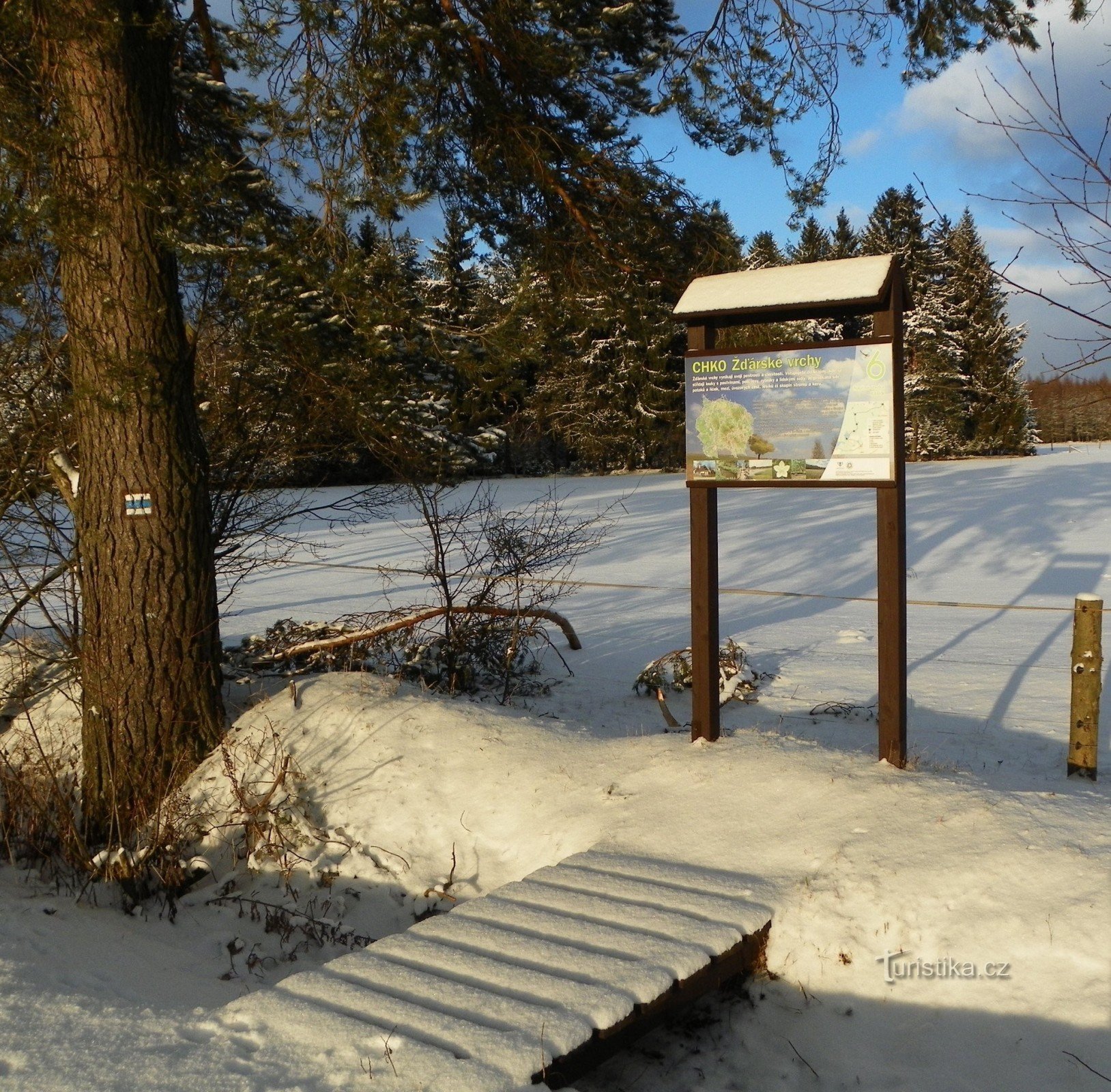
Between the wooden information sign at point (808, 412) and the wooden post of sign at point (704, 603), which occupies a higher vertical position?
the wooden information sign at point (808, 412)

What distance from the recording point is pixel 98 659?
18.6ft

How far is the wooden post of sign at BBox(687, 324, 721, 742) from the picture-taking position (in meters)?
5.53

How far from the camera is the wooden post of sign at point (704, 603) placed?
5.53 m

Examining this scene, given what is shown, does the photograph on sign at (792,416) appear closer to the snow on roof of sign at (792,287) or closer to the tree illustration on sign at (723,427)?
the tree illustration on sign at (723,427)

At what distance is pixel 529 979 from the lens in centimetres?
324

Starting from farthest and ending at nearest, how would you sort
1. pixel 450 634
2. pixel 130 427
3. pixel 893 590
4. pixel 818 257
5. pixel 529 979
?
pixel 818 257
pixel 450 634
pixel 130 427
pixel 893 590
pixel 529 979

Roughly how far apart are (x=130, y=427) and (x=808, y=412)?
11.9 ft

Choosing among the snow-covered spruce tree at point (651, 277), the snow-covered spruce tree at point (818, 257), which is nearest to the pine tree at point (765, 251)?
the snow-covered spruce tree at point (818, 257)

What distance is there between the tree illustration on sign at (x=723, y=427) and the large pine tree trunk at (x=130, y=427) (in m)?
2.87

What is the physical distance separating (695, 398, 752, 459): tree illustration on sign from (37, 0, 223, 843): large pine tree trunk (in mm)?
2874

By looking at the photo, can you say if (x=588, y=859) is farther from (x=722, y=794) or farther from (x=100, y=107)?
(x=100, y=107)

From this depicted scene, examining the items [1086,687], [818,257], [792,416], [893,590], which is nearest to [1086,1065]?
[893,590]

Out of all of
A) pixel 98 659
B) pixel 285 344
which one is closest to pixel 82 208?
pixel 285 344

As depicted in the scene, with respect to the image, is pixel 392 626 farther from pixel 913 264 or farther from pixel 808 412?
pixel 913 264
